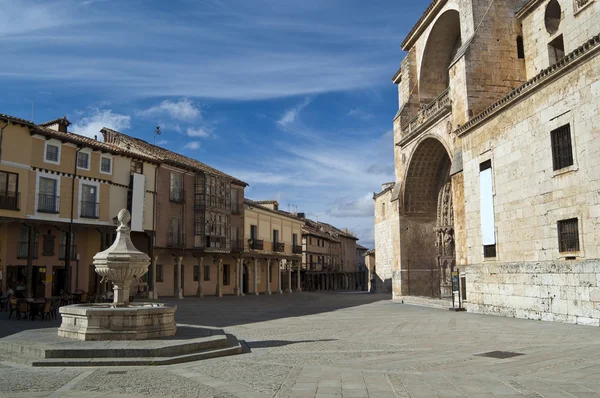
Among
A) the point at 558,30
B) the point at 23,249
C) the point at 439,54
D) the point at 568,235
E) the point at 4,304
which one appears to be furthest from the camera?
the point at 439,54

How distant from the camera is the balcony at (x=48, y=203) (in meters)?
24.0

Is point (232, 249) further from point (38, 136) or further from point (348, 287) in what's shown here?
point (348, 287)

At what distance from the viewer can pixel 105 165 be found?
1088 inches

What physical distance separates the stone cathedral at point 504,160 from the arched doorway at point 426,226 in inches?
2.1

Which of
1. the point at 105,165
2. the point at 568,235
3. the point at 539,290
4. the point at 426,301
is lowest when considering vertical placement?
the point at 426,301

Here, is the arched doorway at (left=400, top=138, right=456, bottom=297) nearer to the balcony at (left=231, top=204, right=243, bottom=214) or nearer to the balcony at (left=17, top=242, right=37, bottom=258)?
the balcony at (left=231, top=204, right=243, bottom=214)

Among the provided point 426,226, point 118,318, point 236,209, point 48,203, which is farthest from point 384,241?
point 118,318

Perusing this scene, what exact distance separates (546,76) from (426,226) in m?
14.5

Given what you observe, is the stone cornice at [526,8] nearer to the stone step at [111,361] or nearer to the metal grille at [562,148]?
the metal grille at [562,148]

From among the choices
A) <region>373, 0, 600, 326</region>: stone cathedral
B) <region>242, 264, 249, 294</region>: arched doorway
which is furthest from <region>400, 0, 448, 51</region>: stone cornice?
<region>242, 264, 249, 294</region>: arched doorway

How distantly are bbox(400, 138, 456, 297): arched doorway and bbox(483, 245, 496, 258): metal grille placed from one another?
9007 mm

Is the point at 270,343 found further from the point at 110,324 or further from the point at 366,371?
the point at 366,371

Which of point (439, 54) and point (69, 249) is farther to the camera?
point (439, 54)

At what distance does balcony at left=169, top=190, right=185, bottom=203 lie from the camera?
3200 centimetres
